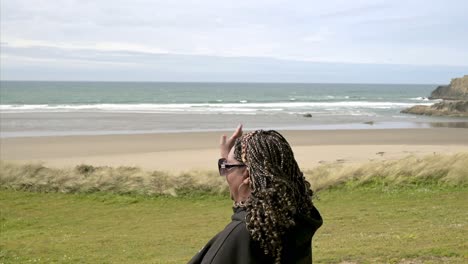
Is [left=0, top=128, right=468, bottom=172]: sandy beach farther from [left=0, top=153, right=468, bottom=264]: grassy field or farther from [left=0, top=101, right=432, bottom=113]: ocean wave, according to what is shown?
[left=0, top=101, right=432, bottom=113]: ocean wave

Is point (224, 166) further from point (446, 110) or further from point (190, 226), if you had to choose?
point (446, 110)

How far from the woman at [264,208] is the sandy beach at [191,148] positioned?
724 inches

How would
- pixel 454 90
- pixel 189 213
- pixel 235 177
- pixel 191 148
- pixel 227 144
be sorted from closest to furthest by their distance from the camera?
pixel 235 177 < pixel 227 144 < pixel 189 213 < pixel 191 148 < pixel 454 90

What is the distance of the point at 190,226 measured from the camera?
462 inches

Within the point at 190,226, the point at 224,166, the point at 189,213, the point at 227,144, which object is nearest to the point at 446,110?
the point at 189,213

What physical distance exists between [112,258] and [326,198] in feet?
24.0

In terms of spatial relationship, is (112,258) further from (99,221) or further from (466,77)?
(466,77)

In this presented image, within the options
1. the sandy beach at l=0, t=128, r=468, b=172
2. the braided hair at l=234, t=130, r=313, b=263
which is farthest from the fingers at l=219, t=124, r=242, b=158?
the sandy beach at l=0, t=128, r=468, b=172

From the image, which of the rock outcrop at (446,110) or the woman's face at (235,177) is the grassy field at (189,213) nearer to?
the woman's face at (235,177)

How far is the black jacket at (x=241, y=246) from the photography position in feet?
7.21

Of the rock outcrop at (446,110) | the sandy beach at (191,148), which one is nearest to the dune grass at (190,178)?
the sandy beach at (191,148)

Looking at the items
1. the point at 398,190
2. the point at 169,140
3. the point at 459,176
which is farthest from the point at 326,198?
the point at 169,140

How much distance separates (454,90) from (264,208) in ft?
360

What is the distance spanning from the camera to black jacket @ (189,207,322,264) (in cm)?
220
